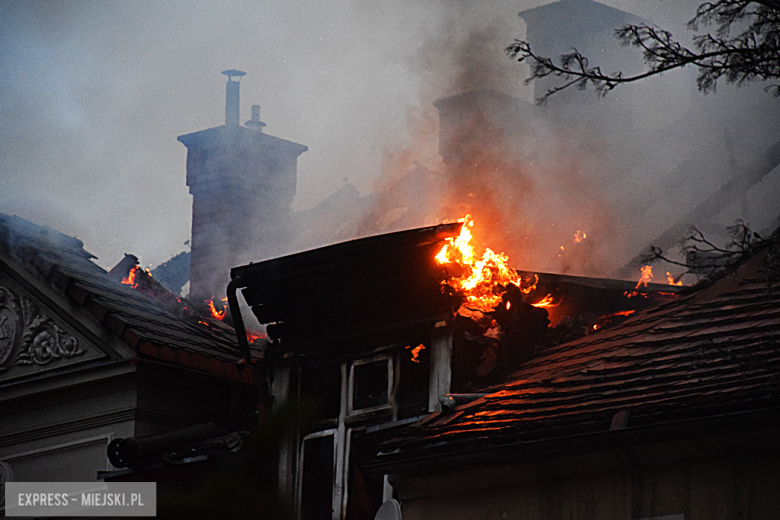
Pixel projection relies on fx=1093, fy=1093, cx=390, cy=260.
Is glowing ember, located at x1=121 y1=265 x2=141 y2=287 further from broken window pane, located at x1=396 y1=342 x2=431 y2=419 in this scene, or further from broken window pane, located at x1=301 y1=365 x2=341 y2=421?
broken window pane, located at x1=396 y1=342 x2=431 y2=419

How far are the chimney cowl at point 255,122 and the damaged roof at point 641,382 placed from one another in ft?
51.7

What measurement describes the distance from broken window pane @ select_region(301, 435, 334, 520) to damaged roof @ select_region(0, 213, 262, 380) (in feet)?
7.59

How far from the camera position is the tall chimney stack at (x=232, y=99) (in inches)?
997

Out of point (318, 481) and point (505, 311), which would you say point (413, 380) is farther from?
point (318, 481)

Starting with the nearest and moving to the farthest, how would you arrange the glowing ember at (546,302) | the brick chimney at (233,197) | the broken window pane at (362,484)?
1. the broken window pane at (362,484)
2. the glowing ember at (546,302)
3. the brick chimney at (233,197)

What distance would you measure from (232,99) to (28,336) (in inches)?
504

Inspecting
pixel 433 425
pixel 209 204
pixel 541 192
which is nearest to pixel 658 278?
pixel 541 192

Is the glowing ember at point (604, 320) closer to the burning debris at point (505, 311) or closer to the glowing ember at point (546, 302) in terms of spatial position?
the burning debris at point (505, 311)

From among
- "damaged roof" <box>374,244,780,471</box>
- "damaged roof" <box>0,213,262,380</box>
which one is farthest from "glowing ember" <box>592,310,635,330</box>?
"damaged roof" <box>0,213,262,380</box>

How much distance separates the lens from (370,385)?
1164 cm

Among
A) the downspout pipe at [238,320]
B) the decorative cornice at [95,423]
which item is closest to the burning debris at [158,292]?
the decorative cornice at [95,423]

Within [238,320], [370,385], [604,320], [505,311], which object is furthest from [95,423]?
[604,320]

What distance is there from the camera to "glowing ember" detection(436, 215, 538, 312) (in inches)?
459

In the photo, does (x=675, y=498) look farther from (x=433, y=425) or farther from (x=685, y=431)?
Answer: (x=433, y=425)
